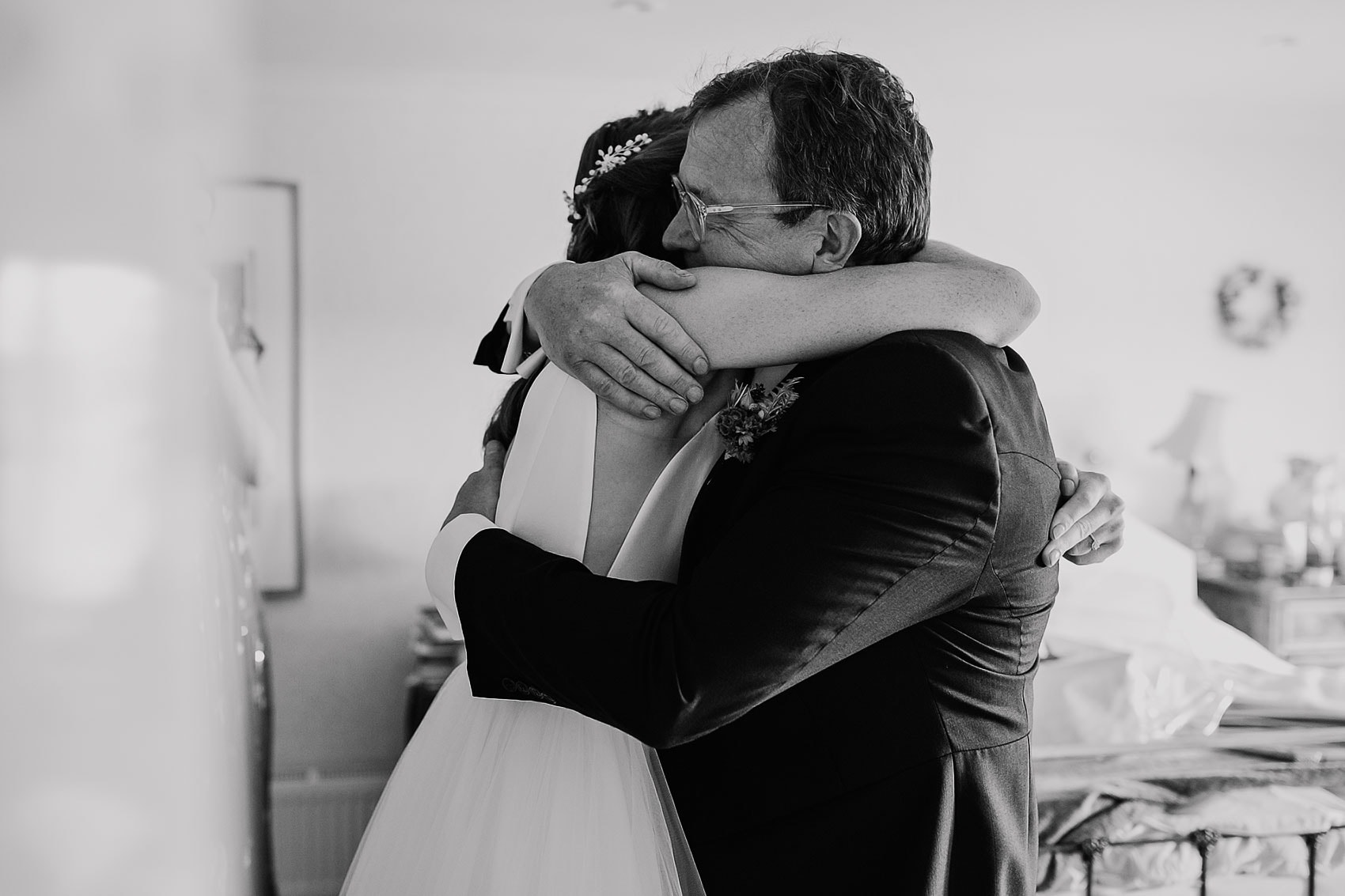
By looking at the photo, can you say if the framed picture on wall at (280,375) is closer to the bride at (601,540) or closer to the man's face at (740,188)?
the bride at (601,540)

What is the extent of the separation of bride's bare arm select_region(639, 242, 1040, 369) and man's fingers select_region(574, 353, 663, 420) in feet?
0.24

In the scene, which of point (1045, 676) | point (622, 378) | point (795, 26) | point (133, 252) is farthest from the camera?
point (795, 26)

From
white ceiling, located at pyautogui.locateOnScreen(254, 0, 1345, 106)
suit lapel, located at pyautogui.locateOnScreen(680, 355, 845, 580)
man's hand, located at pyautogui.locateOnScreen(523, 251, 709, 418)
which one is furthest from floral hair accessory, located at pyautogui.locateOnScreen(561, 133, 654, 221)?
white ceiling, located at pyautogui.locateOnScreen(254, 0, 1345, 106)

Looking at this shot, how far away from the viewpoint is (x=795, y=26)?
10.8 feet

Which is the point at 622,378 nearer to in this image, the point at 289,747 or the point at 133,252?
the point at 133,252

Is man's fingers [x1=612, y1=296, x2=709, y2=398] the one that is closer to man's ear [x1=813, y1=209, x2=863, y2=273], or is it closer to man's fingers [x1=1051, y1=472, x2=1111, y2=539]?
man's ear [x1=813, y1=209, x2=863, y2=273]

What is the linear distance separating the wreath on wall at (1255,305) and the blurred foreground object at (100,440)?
4910 millimetres

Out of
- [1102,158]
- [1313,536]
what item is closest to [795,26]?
[1102,158]

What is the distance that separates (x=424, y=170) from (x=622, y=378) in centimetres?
314

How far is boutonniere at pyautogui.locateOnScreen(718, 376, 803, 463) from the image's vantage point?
94cm

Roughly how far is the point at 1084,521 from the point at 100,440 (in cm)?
101

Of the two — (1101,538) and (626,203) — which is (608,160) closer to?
(626,203)

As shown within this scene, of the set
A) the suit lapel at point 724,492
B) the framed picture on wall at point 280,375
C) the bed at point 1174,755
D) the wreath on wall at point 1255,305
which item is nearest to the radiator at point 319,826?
the framed picture on wall at point 280,375

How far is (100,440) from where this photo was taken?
0.27 metres
